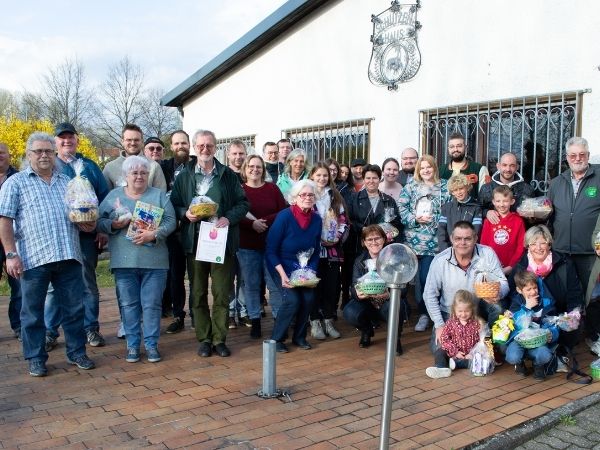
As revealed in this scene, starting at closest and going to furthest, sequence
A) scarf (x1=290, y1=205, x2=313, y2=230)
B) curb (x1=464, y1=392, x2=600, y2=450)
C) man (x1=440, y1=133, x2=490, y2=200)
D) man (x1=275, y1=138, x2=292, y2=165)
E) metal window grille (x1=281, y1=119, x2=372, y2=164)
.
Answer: curb (x1=464, y1=392, x2=600, y2=450) < scarf (x1=290, y1=205, x2=313, y2=230) < man (x1=440, y1=133, x2=490, y2=200) < man (x1=275, y1=138, x2=292, y2=165) < metal window grille (x1=281, y1=119, x2=372, y2=164)

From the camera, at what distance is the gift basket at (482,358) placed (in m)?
4.96

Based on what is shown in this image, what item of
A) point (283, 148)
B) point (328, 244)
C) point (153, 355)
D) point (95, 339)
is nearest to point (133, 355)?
point (153, 355)

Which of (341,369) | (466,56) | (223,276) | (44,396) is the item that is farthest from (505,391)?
(466,56)

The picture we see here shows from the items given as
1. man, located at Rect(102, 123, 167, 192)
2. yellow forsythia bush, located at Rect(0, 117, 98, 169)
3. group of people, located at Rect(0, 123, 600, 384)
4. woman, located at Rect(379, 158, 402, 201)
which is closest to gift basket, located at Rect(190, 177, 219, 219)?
group of people, located at Rect(0, 123, 600, 384)

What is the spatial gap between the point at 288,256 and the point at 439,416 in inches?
87.2

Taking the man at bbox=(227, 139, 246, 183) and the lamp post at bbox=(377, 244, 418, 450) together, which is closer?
the lamp post at bbox=(377, 244, 418, 450)

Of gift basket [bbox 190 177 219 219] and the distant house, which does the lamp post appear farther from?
the distant house

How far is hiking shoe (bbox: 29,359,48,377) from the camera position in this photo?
190 inches

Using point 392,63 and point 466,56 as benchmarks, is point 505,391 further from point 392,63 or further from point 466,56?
point 392,63

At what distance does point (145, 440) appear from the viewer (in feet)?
11.8

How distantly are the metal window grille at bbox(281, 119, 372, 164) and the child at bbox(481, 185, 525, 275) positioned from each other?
3759 mm

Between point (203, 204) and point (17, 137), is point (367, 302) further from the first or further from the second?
point (17, 137)

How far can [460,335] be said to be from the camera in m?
5.08

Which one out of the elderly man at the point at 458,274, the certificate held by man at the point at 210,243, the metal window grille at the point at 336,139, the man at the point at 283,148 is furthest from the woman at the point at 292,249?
the metal window grille at the point at 336,139
